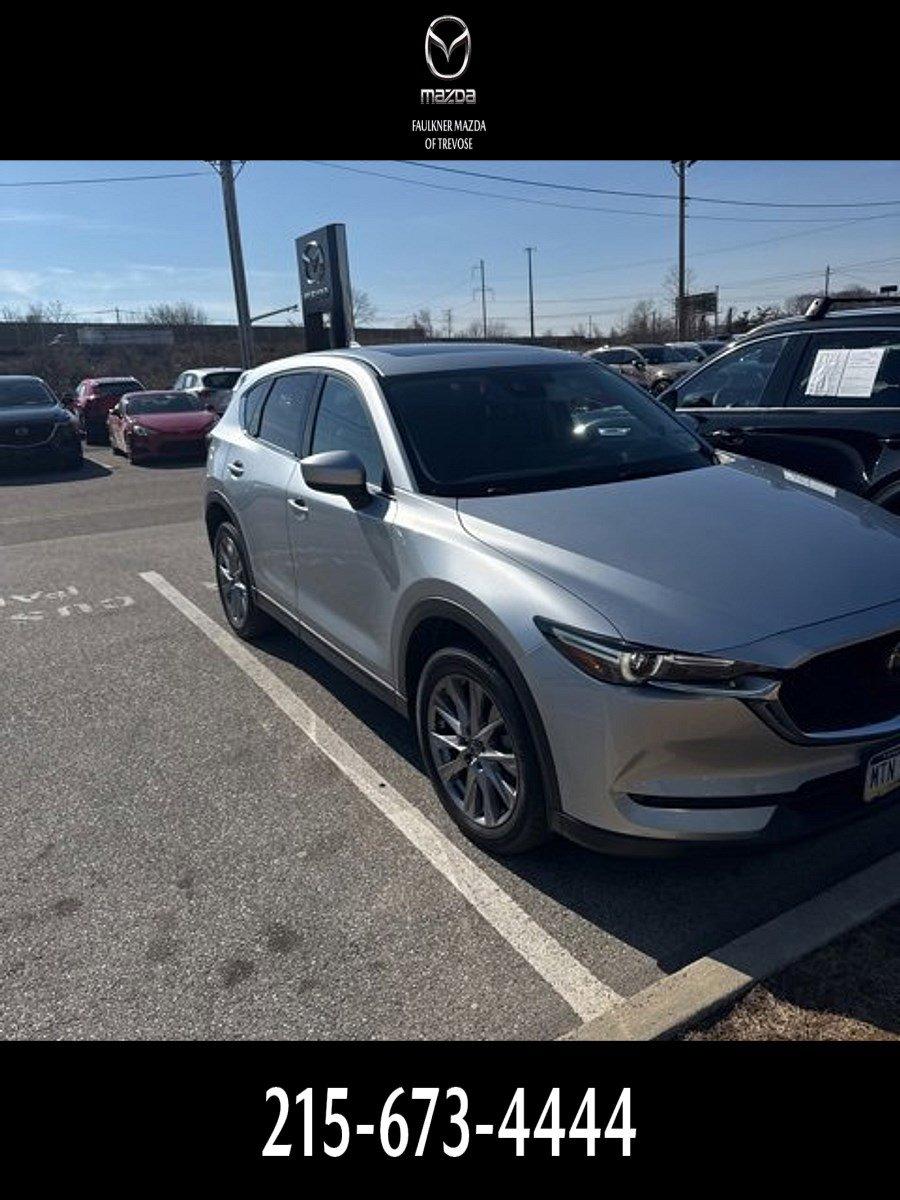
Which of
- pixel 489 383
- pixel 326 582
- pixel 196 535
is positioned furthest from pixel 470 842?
pixel 196 535

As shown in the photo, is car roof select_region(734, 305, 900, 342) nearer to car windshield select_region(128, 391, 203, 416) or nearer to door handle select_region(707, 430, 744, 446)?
door handle select_region(707, 430, 744, 446)

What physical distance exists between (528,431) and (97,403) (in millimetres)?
17791

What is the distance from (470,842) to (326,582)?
135cm

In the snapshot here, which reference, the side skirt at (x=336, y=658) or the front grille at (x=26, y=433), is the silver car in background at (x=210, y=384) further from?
the side skirt at (x=336, y=658)

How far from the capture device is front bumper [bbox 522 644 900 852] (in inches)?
85.4

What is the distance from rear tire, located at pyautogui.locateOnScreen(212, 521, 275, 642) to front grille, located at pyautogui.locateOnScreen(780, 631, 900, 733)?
3277mm

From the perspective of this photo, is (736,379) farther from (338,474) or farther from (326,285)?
(326,285)

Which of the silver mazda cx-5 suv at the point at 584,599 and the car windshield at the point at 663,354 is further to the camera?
the car windshield at the point at 663,354

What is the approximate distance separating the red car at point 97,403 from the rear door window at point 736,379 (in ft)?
52.6

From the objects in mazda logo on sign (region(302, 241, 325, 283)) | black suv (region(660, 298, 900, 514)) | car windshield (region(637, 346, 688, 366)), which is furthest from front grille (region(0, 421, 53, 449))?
car windshield (region(637, 346, 688, 366))

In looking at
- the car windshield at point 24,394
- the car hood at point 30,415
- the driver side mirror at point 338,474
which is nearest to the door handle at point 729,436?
the driver side mirror at point 338,474

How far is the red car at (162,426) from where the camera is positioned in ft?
47.6

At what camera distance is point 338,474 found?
310 centimetres
